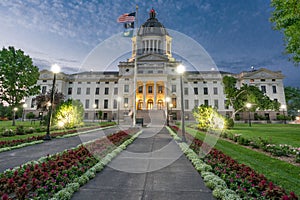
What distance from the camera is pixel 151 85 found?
150 feet

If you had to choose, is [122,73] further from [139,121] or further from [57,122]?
[57,122]

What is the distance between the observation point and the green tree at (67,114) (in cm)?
1634

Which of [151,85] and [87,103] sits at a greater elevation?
[151,85]

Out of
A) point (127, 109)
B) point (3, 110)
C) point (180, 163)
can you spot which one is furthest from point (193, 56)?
point (3, 110)

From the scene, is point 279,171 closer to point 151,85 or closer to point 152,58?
point 152,58

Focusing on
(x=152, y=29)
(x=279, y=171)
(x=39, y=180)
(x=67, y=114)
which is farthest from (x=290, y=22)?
(x=152, y=29)

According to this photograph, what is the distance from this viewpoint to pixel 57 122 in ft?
55.8

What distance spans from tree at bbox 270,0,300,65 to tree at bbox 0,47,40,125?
3037cm

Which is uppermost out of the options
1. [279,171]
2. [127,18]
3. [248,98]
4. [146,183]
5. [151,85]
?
[127,18]

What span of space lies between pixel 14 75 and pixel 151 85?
102ft

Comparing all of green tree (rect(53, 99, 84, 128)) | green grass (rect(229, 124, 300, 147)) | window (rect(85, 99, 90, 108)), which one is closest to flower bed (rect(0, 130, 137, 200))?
green grass (rect(229, 124, 300, 147))

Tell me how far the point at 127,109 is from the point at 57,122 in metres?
25.6

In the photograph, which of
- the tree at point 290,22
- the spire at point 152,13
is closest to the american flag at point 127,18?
the tree at point 290,22

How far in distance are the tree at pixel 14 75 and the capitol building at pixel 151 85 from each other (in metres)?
21.0
